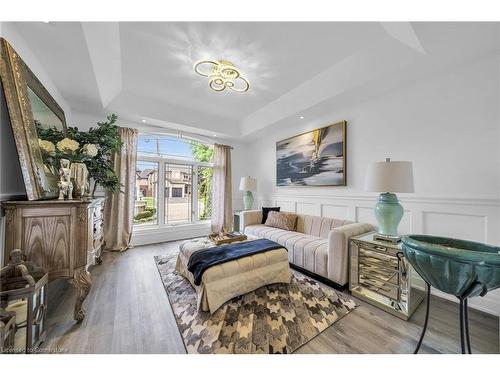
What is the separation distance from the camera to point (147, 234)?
3.74 meters

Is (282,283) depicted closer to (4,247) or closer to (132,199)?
(4,247)

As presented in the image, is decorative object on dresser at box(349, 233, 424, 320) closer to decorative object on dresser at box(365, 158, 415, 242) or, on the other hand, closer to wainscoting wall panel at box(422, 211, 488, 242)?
decorative object on dresser at box(365, 158, 415, 242)

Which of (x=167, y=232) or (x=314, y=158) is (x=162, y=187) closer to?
(x=167, y=232)

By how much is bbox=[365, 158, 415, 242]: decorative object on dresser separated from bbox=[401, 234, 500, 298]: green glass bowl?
75 centimetres

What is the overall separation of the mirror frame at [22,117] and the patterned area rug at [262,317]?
1.54m

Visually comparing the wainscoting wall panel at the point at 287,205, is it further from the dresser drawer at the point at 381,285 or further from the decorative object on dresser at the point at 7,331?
the decorative object on dresser at the point at 7,331

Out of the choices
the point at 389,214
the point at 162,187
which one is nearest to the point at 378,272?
the point at 389,214

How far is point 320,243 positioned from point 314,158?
1.51 m

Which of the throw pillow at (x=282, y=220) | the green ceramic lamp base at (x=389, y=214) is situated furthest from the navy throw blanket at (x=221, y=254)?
the green ceramic lamp base at (x=389, y=214)

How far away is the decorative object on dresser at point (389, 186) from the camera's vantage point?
5.74ft

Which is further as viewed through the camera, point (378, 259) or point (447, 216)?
point (447, 216)

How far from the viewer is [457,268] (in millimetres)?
968
